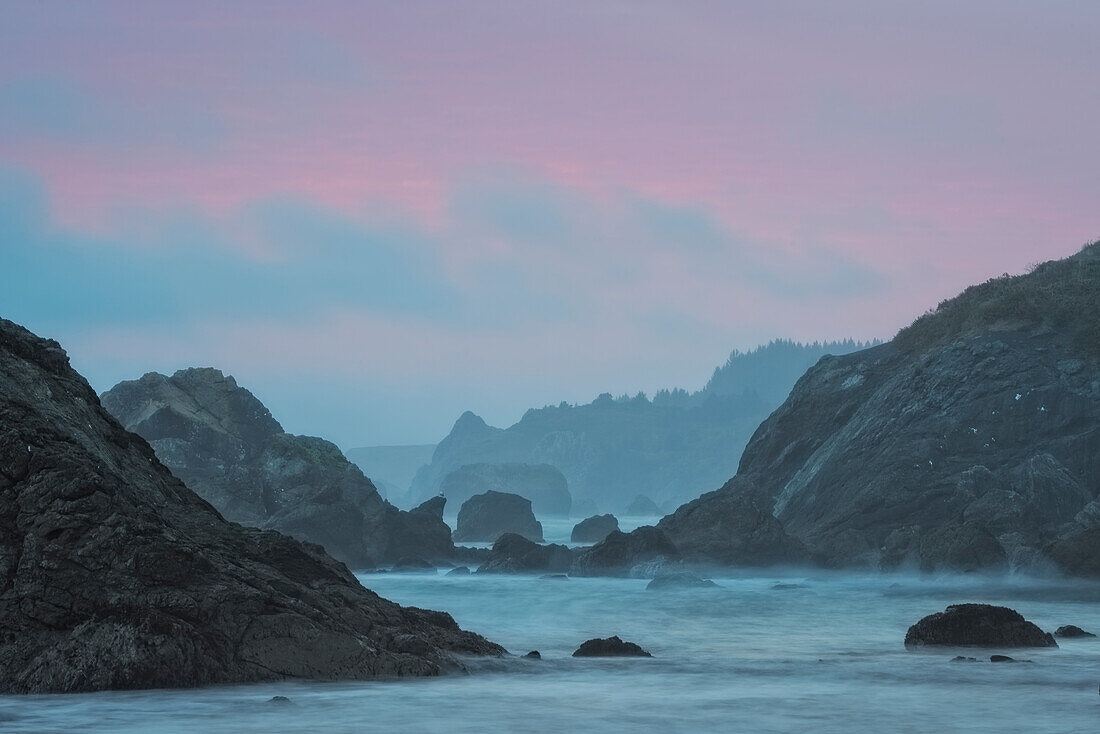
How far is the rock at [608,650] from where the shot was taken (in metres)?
20.8

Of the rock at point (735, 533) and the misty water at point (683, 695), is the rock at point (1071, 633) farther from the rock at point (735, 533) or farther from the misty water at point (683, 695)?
the rock at point (735, 533)

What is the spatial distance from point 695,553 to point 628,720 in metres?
38.5

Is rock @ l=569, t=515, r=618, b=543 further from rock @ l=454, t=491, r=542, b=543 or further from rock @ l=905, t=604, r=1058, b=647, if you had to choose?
rock @ l=905, t=604, r=1058, b=647

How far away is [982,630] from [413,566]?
130 feet

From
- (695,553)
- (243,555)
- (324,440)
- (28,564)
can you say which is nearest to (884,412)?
(695,553)

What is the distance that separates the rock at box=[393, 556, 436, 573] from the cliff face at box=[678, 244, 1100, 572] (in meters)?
13.6

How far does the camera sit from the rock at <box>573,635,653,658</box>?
20844 mm

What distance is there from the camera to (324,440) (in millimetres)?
69188

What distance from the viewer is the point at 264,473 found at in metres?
64.0

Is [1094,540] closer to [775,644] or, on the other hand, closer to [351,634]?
[775,644]

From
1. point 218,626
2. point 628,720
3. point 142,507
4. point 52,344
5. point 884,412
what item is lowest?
point 628,720

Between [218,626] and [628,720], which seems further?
[218,626]

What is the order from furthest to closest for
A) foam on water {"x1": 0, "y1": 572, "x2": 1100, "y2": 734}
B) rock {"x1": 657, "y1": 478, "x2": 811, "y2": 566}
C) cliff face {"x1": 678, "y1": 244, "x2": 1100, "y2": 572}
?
rock {"x1": 657, "y1": 478, "x2": 811, "y2": 566}
cliff face {"x1": 678, "y1": 244, "x2": 1100, "y2": 572}
foam on water {"x1": 0, "y1": 572, "x2": 1100, "y2": 734}

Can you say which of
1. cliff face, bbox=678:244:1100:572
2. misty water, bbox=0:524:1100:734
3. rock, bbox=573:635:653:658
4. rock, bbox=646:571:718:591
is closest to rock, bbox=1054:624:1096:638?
misty water, bbox=0:524:1100:734
